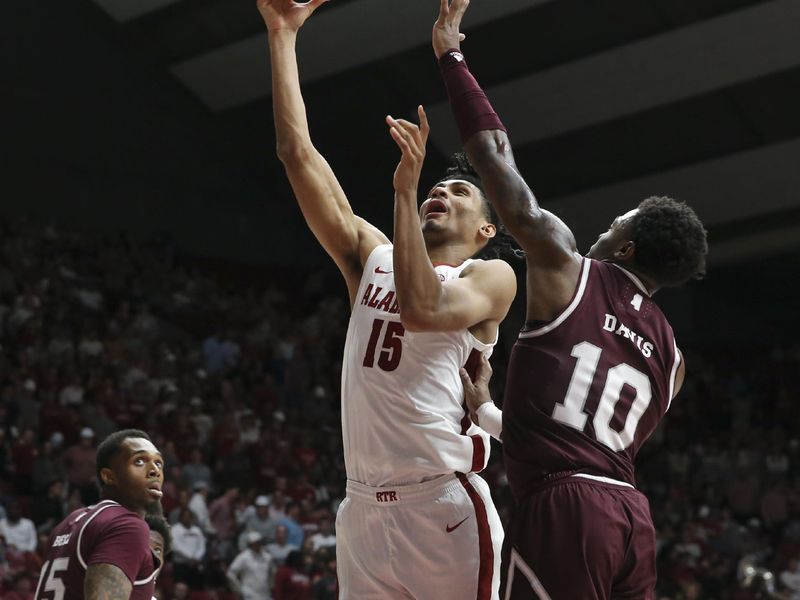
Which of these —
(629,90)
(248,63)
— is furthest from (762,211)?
(248,63)

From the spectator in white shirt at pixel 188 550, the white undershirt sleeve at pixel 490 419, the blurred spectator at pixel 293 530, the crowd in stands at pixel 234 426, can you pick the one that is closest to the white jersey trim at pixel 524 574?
the white undershirt sleeve at pixel 490 419

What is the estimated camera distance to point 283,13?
5.20 metres

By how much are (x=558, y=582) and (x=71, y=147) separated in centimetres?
2207

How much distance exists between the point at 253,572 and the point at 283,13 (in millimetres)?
9277

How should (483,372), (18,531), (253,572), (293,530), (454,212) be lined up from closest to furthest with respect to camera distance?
(483,372) → (454,212) → (18,531) → (253,572) → (293,530)

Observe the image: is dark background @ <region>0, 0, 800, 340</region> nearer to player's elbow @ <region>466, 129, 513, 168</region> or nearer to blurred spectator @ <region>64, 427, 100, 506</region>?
blurred spectator @ <region>64, 427, 100, 506</region>

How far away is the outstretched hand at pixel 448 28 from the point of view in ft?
15.6

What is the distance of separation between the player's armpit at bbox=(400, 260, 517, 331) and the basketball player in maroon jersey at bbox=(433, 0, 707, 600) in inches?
14.0

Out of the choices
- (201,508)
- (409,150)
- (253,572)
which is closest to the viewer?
(409,150)

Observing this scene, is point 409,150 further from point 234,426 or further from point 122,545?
point 234,426

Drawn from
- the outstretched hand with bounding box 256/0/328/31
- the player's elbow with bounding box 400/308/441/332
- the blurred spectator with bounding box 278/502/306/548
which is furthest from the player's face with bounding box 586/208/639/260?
the blurred spectator with bounding box 278/502/306/548

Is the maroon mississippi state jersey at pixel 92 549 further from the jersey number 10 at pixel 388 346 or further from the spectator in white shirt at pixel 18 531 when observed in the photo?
the spectator in white shirt at pixel 18 531

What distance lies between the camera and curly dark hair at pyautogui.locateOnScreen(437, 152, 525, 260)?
4973 millimetres

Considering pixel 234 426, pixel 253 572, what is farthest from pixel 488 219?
pixel 234 426
